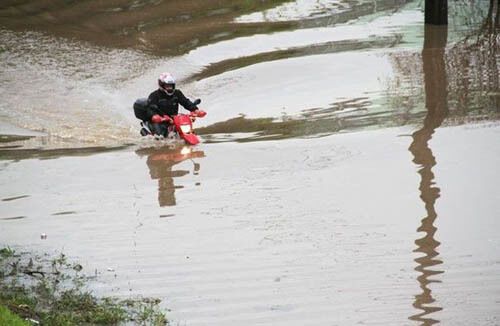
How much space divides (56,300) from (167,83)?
27.8ft

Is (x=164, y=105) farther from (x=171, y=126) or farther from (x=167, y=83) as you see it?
(x=167, y=83)

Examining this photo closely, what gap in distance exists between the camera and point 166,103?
17234 mm

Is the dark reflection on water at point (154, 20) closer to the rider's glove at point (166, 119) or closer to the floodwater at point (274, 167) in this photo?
the floodwater at point (274, 167)

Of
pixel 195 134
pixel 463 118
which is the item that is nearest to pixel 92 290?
pixel 195 134

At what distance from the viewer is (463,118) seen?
17.3m

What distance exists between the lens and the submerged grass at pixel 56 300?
8289 mm

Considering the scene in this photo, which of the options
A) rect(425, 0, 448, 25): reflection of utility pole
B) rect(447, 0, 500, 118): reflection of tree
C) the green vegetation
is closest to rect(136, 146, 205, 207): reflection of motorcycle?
the green vegetation

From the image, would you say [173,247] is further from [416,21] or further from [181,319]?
[416,21]

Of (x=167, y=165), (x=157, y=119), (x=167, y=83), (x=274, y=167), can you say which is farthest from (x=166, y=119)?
(x=274, y=167)

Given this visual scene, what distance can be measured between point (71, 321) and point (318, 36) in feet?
62.7

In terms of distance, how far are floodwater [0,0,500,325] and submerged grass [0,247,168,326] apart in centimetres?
31

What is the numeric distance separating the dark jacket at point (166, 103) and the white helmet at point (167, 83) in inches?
5.4

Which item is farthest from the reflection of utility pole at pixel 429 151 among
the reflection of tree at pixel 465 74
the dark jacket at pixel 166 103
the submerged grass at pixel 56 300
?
the dark jacket at pixel 166 103

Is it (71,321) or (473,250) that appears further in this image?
(473,250)
